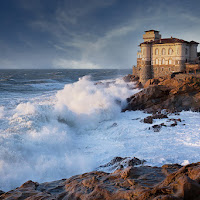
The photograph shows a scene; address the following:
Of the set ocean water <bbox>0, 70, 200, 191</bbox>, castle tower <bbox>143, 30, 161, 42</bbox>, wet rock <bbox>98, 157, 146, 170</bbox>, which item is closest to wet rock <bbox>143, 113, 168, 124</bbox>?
ocean water <bbox>0, 70, 200, 191</bbox>

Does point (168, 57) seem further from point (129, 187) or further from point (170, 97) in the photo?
point (129, 187)

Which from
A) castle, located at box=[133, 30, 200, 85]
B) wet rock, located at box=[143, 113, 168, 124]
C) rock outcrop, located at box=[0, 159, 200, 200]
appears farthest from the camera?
castle, located at box=[133, 30, 200, 85]

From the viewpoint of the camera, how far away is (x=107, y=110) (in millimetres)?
18828

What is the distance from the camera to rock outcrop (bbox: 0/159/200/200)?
385cm

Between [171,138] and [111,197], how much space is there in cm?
876

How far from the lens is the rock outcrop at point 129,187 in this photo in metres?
3.85

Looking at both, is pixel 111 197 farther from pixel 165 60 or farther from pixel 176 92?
pixel 165 60

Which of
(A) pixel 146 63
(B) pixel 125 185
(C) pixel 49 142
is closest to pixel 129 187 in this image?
(B) pixel 125 185

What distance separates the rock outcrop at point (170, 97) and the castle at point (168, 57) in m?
8.34

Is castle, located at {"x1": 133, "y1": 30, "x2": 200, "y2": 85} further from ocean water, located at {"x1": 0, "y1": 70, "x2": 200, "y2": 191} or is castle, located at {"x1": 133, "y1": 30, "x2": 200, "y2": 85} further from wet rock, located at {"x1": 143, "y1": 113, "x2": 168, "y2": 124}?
wet rock, located at {"x1": 143, "y1": 113, "x2": 168, "y2": 124}

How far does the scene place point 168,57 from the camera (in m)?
30.0

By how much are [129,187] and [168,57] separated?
2809 centimetres

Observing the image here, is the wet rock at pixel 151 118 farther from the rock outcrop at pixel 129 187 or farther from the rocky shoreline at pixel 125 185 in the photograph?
the rock outcrop at pixel 129 187

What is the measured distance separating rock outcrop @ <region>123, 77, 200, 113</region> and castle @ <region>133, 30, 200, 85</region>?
8.34 m
